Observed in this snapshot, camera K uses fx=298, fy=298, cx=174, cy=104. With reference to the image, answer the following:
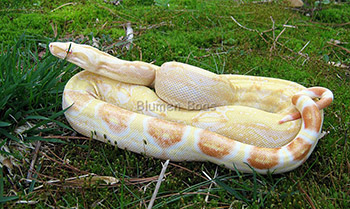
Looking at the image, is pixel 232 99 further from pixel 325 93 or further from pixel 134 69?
pixel 134 69

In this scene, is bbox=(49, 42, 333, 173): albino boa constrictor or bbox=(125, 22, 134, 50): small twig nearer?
bbox=(49, 42, 333, 173): albino boa constrictor

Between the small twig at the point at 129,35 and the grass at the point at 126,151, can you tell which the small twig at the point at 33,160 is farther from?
the small twig at the point at 129,35

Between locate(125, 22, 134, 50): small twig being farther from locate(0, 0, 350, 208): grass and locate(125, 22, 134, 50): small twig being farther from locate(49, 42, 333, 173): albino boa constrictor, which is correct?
locate(49, 42, 333, 173): albino boa constrictor

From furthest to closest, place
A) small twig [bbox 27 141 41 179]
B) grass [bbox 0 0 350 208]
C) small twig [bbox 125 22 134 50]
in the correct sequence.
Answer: small twig [bbox 125 22 134 50]
small twig [bbox 27 141 41 179]
grass [bbox 0 0 350 208]

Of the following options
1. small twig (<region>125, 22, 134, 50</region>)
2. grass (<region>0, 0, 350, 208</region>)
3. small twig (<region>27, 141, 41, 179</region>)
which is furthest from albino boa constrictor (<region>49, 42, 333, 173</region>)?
small twig (<region>125, 22, 134, 50</region>)

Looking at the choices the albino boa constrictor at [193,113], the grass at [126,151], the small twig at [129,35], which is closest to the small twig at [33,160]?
the grass at [126,151]

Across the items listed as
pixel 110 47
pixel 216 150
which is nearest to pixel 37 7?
pixel 110 47

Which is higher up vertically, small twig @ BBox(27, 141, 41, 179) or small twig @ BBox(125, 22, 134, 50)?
small twig @ BBox(125, 22, 134, 50)
